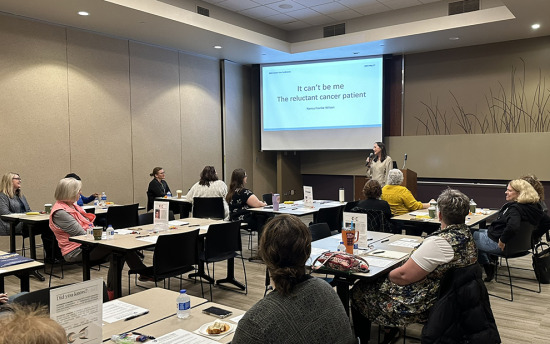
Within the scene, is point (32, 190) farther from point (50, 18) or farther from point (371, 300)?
point (371, 300)

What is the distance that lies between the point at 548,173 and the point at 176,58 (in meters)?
7.34

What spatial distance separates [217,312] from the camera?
90.6 inches

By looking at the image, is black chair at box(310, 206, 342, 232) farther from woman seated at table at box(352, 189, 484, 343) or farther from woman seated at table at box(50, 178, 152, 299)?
woman seated at table at box(352, 189, 484, 343)

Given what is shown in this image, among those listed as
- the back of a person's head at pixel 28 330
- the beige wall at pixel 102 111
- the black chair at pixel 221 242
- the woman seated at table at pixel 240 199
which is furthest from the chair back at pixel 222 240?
the beige wall at pixel 102 111

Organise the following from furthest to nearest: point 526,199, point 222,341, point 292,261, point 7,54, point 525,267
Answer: point 7,54 < point 525,267 < point 526,199 < point 222,341 < point 292,261

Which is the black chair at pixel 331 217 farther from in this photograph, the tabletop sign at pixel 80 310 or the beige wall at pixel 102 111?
the tabletop sign at pixel 80 310

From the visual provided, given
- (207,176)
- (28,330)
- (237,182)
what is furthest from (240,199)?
(28,330)

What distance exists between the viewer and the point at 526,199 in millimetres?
4512

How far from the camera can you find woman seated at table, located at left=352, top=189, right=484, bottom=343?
2703 millimetres

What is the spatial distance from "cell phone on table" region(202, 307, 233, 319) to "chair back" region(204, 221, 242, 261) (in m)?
2.13

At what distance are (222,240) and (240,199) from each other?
160 centimetres

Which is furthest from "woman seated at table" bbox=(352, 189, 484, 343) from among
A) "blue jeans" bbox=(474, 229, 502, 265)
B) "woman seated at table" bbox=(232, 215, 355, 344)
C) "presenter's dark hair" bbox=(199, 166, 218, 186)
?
"presenter's dark hair" bbox=(199, 166, 218, 186)

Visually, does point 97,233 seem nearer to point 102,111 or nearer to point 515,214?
point 515,214

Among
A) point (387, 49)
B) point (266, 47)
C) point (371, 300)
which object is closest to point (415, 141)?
point (387, 49)
